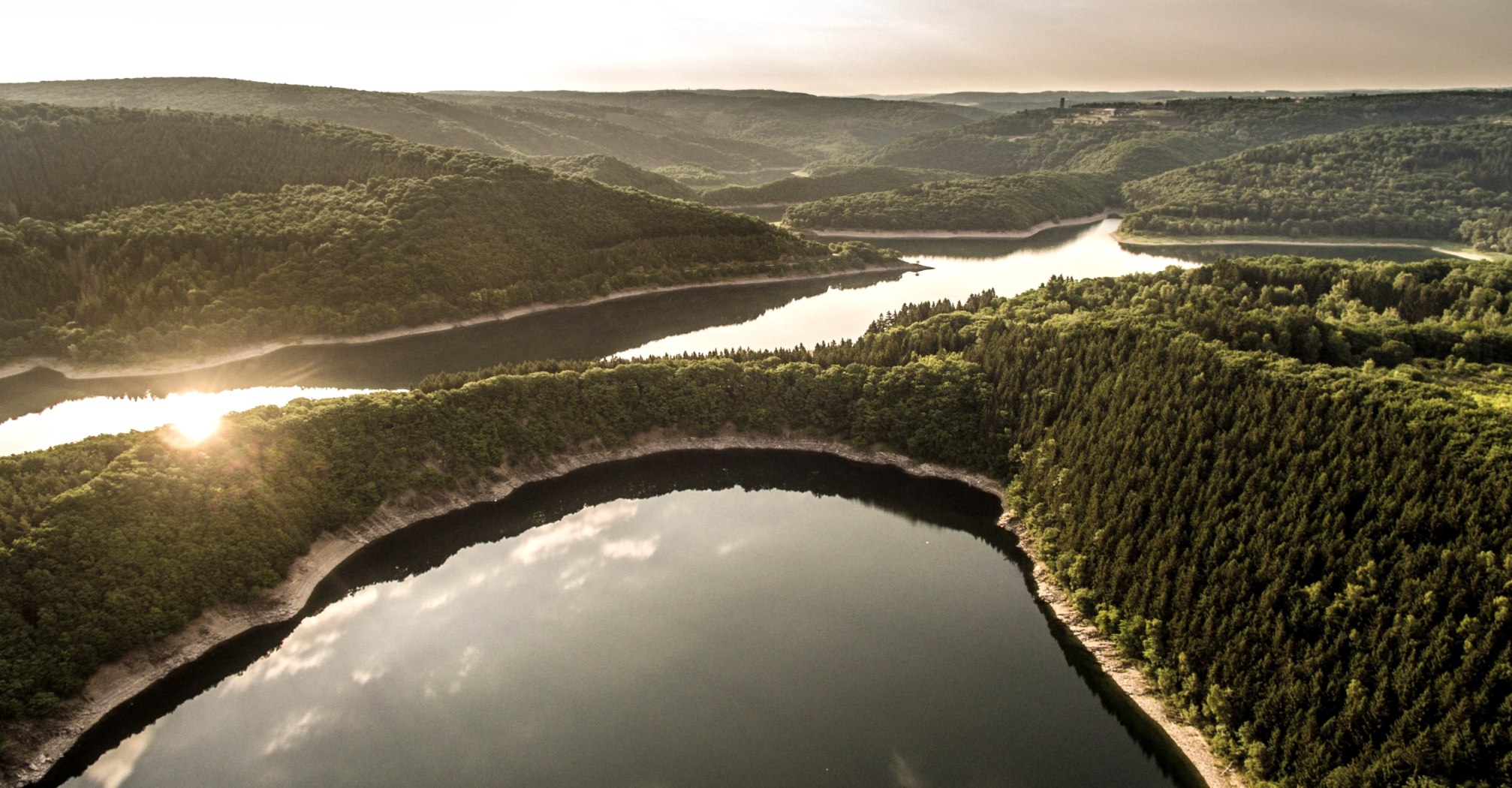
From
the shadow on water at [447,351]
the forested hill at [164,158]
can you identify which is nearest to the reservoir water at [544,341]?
the shadow on water at [447,351]

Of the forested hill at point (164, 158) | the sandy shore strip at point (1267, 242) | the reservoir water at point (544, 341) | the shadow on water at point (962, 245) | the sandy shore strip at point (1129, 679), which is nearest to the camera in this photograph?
the sandy shore strip at point (1129, 679)

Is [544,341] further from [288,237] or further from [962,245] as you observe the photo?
[962,245]

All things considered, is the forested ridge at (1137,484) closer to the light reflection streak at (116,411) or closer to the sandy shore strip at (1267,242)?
the light reflection streak at (116,411)

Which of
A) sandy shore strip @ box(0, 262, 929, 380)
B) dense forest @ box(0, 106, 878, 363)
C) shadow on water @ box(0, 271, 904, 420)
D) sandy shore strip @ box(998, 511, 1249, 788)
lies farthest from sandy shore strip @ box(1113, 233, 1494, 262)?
sandy shore strip @ box(998, 511, 1249, 788)

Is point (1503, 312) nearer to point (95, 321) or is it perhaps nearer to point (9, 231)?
point (95, 321)

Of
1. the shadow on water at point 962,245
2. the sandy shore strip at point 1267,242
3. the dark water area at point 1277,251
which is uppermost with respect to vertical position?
the sandy shore strip at point 1267,242

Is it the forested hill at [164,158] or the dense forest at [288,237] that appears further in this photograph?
the forested hill at [164,158]

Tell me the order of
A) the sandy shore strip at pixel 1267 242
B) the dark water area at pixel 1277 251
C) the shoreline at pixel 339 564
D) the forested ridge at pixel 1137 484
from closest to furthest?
the forested ridge at pixel 1137 484 → the shoreline at pixel 339 564 → the dark water area at pixel 1277 251 → the sandy shore strip at pixel 1267 242

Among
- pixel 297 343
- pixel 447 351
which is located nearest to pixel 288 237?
pixel 297 343
